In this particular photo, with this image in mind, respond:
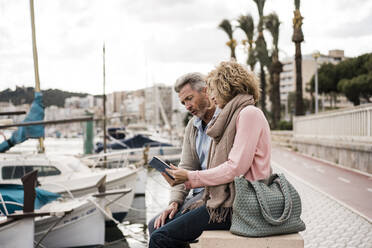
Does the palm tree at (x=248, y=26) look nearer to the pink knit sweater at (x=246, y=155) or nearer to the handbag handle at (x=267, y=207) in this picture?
the pink knit sweater at (x=246, y=155)

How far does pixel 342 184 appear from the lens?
466 inches

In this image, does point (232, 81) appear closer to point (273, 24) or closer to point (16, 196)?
point (16, 196)

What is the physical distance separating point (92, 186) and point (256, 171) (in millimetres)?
10003

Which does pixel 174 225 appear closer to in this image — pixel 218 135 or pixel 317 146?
pixel 218 135

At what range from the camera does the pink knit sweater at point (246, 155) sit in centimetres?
277

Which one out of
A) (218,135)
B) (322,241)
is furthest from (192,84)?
(322,241)

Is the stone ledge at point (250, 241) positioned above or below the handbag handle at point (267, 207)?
below

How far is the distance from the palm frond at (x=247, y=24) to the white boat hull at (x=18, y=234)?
1452 inches

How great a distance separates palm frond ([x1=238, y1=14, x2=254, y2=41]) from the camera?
41.7 meters

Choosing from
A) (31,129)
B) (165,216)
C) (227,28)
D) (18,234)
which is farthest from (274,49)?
(165,216)

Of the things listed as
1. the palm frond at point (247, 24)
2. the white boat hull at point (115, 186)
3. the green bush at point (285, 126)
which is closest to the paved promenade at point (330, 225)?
the white boat hull at point (115, 186)

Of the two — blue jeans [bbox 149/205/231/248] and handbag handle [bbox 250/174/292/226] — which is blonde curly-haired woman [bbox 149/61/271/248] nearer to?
blue jeans [bbox 149/205/231/248]

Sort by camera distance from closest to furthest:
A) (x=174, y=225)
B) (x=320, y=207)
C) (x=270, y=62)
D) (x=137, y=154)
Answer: (x=174, y=225) → (x=320, y=207) → (x=137, y=154) → (x=270, y=62)

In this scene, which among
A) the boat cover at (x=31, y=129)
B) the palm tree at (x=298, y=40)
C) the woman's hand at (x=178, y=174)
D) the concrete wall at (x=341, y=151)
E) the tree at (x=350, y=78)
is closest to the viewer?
the woman's hand at (x=178, y=174)
